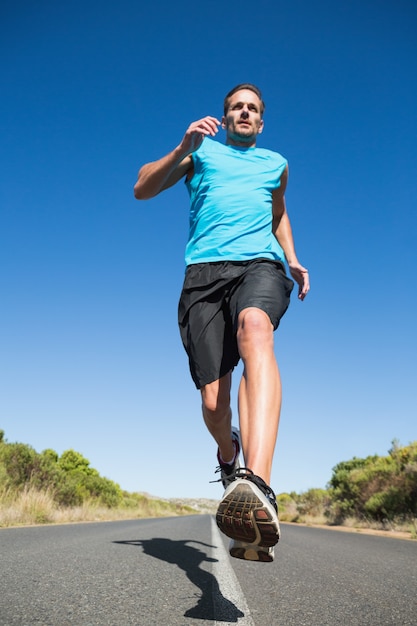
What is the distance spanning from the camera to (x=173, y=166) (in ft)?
9.04

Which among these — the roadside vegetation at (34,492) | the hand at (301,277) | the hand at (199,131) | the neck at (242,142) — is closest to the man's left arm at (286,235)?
the hand at (301,277)

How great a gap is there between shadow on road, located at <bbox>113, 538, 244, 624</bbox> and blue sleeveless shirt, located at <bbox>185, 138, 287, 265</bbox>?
1680 millimetres

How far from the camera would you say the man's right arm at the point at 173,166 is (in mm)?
2396

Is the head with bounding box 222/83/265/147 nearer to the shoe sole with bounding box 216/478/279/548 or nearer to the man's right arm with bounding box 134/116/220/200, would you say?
the man's right arm with bounding box 134/116/220/200

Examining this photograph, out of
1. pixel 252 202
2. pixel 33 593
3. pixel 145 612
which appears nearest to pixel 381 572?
pixel 145 612

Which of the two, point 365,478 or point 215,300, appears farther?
point 365,478

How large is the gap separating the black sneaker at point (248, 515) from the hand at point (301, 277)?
5.53ft

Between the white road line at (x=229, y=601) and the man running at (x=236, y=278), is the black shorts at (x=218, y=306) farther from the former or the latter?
the white road line at (x=229, y=601)

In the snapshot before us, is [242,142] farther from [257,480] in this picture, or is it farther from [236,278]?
[257,480]

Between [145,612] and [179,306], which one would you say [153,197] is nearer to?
[179,306]

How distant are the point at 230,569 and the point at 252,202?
261cm

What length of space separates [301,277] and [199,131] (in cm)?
128

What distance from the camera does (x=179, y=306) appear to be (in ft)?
9.50

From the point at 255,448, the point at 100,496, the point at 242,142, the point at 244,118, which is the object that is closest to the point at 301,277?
the point at 242,142
